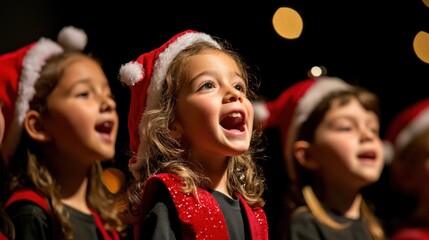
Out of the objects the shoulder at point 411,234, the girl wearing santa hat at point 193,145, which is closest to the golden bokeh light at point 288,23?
the girl wearing santa hat at point 193,145

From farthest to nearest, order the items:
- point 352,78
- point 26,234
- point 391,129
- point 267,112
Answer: point 352,78 < point 267,112 < point 391,129 < point 26,234

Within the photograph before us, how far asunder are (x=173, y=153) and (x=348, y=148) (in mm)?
450

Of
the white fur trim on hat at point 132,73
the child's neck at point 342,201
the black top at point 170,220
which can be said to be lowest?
the black top at point 170,220

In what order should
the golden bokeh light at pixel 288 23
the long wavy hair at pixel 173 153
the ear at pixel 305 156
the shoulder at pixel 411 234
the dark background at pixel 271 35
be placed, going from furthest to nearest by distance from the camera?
the golden bokeh light at pixel 288 23 < the dark background at pixel 271 35 < the long wavy hair at pixel 173 153 < the ear at pixel 305 156 < the shoulder at pixel 411 234

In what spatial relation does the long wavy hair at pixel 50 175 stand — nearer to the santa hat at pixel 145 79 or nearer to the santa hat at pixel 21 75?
the santa hat at pixel 21 75

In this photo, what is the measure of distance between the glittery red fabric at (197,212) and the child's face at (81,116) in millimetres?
186

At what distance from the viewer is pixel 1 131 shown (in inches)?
55.9

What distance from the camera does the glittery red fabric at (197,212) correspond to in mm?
1444

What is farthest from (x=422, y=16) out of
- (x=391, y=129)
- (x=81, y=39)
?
(x=81, y=39)

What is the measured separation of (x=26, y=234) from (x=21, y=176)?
0.13m

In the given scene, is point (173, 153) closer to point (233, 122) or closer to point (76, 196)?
point (233, 122)

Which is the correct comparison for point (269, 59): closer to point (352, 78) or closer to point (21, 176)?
point (352, 78)

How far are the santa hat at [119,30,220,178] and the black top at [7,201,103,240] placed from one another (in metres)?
0.34

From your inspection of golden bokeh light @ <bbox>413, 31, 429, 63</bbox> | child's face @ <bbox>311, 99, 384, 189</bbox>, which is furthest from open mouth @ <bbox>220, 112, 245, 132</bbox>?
golden bokeh light @ <bbox>413, 31, 429, 63</bbox>
